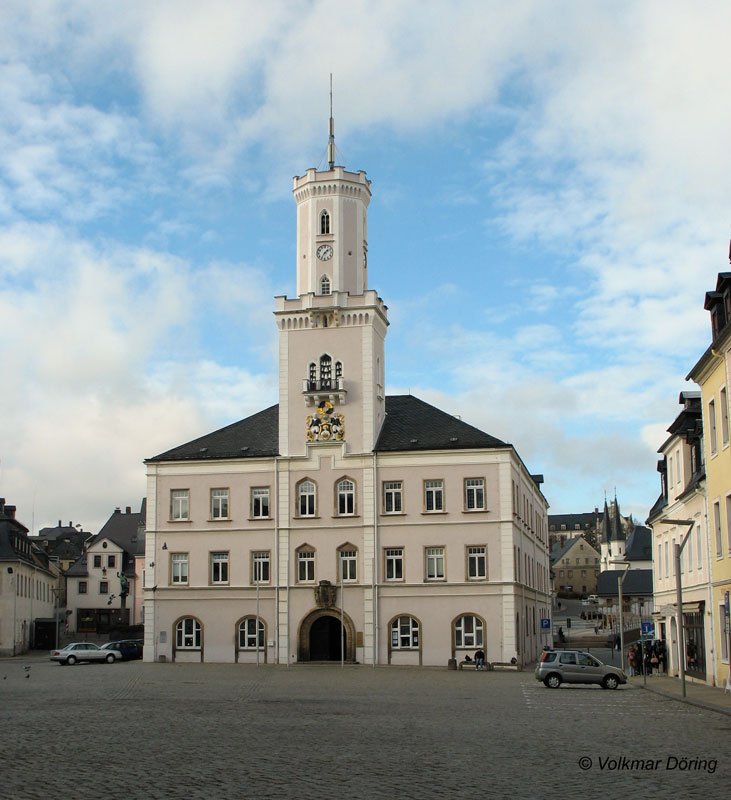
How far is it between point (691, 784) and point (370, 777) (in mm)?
4597

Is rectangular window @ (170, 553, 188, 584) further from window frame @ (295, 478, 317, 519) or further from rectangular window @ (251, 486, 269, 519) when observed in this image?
window frame @ (295, 478, 317, 519)

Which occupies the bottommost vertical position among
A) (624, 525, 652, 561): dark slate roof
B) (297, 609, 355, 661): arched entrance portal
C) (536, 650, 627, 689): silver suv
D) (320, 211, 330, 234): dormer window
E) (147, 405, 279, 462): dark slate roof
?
(536, 650, 627, 689): silver suv

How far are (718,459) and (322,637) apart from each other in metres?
30.6

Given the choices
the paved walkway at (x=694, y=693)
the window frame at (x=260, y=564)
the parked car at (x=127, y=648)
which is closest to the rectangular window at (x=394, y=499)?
the window frame at (x=260, y=564)

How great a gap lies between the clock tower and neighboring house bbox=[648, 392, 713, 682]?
58.6 feet

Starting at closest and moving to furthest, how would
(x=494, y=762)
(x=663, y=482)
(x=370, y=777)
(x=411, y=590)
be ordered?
(x=370, y=777) < (x=494, y=762) < (x=663, y=482) < (x=411, y=590)

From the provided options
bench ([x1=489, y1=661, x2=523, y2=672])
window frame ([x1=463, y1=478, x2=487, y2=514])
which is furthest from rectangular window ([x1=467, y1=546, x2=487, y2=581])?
bench ([x1=489, y1=661, x2=523, y2=672])

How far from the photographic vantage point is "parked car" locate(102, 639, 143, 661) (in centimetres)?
6788

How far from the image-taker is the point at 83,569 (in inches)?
4299

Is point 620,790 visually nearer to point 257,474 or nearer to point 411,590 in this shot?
point 411,590

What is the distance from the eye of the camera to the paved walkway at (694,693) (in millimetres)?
32625

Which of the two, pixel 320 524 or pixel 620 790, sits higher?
Answer: pixel 320 524

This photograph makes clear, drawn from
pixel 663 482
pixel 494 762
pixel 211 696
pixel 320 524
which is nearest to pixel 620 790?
pixel 494 762

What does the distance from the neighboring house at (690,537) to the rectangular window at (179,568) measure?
87.9ft
